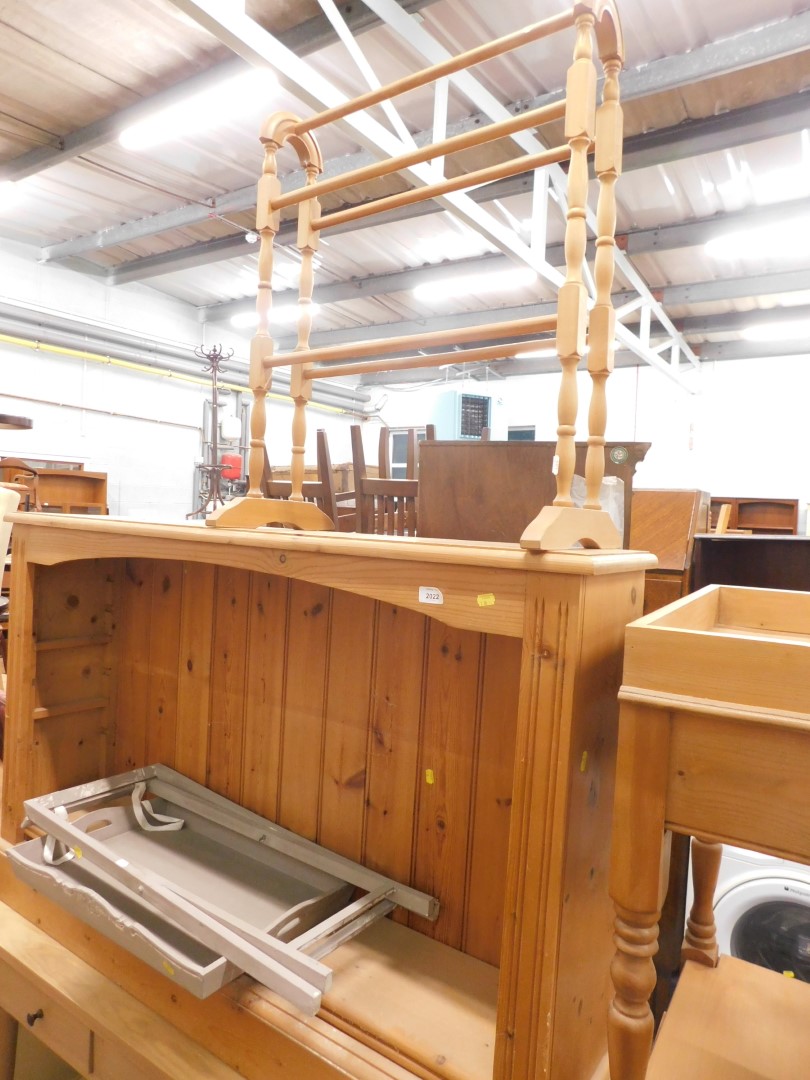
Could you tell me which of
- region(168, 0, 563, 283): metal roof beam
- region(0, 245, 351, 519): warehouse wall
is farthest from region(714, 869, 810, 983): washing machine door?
region(0, 245, 351, 519): warehouse wall

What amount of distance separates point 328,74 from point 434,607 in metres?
3.31

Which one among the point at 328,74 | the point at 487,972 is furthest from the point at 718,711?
the point at 328,74

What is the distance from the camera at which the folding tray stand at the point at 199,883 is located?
3.31ft

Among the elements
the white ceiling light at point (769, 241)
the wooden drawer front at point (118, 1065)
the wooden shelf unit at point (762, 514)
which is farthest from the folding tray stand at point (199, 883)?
the wooden shelf unit at point (762, 514)

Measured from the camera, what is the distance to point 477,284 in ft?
19.4

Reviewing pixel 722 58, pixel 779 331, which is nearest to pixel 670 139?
pixel 722 58

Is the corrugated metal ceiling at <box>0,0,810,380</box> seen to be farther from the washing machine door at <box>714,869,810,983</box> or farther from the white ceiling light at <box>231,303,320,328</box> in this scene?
the washing machine door at <box>714,869,810,983</box>

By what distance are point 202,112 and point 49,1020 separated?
3.83 meters

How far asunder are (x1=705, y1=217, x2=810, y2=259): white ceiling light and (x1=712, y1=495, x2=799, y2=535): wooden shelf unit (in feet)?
6.27

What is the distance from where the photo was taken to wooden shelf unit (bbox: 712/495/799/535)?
538 cm

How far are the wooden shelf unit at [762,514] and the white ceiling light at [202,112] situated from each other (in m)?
4.30

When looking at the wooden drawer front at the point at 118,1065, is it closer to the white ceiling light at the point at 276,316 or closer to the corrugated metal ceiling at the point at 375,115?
the corrugated metal ceiling at the point at 375,115

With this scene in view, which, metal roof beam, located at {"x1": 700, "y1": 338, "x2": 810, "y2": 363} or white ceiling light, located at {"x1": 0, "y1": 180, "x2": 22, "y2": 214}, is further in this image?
metal roof beam, located at {"x1": 700, "y1": 338, "x2": 810, "y2": 363}

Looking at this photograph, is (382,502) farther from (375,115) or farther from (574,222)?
(375,115)
